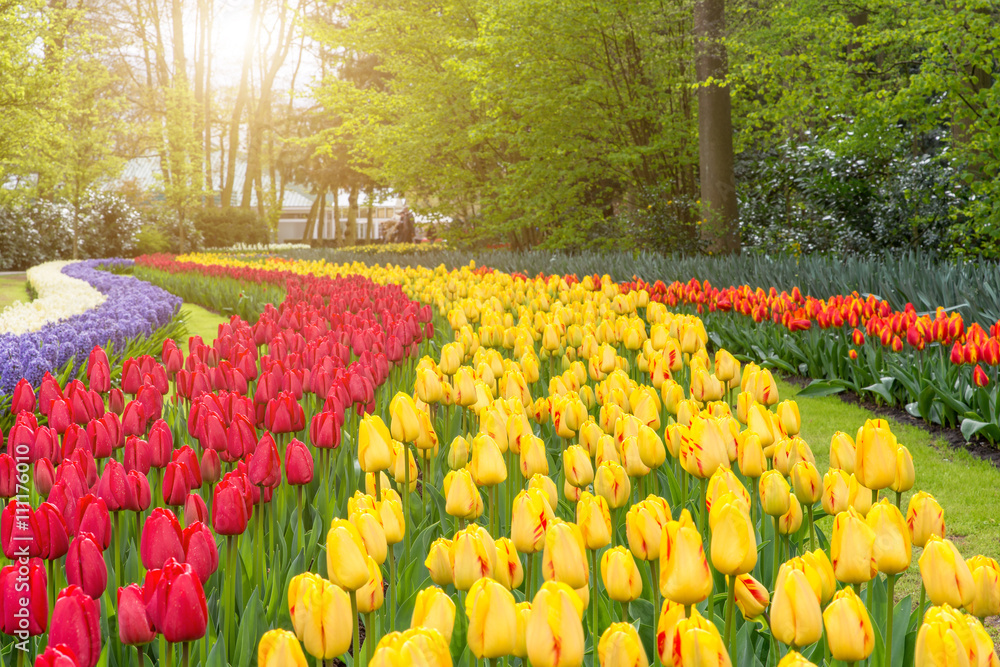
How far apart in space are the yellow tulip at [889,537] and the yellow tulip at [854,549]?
0.05 ft

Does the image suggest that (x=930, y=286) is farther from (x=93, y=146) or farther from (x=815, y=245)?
(x=93, y=146)

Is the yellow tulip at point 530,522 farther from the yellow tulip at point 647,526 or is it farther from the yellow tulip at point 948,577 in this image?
the yellow tulip at point 948,577

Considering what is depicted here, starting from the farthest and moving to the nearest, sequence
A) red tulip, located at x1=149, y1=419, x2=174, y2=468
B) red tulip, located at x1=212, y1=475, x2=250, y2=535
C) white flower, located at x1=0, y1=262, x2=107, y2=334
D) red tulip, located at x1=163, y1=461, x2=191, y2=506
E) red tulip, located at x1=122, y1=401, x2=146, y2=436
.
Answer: white flower, located at x1=0, y1=262, x2=107, y2=334 → red tulip, located at x1=122, y1=401, x2=146, y2=436 → red tulip, located at x1=149, y1=419, x2=174, y2=468 → red tulip, located at x1=163, y1=461, x2=191, y2=506 → red tulip, located at x1=212, y1=475, x2=250, y2=535

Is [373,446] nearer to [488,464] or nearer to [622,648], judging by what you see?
[488,464]

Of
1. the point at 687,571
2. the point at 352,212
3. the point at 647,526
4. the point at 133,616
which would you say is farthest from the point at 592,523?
the point at 352,212

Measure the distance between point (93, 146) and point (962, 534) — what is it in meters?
24.3

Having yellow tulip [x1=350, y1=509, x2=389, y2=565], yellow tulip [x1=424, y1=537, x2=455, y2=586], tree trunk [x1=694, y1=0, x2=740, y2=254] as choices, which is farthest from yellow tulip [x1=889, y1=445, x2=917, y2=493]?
tree trunk [x1=694, y1=0, x2=740, y2=254]

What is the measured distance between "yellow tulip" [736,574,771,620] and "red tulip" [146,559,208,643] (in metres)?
0.94

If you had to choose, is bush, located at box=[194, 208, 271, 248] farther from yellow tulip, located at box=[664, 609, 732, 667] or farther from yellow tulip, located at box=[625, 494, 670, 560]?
Result: yellow tulip, located at box=[664, 609, 732, 667]

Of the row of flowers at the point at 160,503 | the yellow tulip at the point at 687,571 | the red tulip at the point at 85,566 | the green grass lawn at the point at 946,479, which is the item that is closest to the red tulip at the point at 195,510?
the row of flowers at the point at 160,503

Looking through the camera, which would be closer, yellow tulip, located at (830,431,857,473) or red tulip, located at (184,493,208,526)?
red tulip, located at (184,493,208,526)

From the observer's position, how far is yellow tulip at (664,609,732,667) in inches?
44.0

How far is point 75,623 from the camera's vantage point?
124cm

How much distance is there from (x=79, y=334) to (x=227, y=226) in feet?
103
